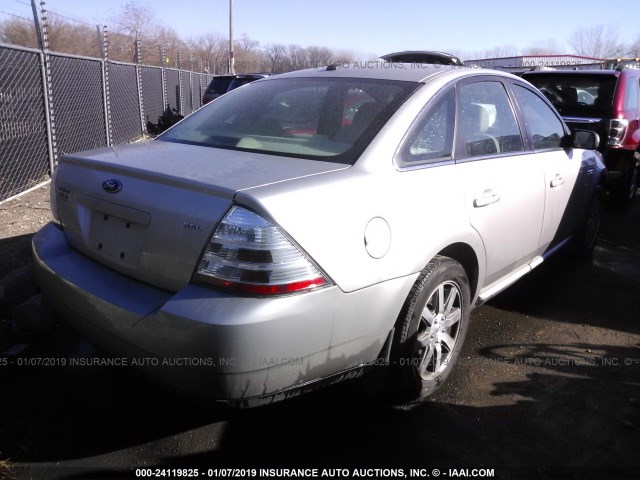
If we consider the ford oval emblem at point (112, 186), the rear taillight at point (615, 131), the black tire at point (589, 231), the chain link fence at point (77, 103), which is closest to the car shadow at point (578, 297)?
the black tire at point (589, 231)

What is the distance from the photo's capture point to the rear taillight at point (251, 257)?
6.74ft

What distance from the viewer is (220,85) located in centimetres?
1371

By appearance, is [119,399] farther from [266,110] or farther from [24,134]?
[24,134]

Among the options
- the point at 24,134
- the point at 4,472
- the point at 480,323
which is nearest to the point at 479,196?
the point at 480,323

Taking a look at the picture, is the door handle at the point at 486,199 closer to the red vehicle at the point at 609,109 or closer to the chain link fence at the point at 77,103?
the red vehicle at the point at 609,109

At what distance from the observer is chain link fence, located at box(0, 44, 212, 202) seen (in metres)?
6.09

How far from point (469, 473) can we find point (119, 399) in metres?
1.76

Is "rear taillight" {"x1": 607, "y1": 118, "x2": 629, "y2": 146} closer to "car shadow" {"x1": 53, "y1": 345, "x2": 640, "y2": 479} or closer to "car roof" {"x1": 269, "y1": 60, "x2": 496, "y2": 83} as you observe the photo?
"car roof" {"x1": 269, "y1": 60, "x2": 496, "y2": 83}

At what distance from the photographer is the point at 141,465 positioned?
241 cm

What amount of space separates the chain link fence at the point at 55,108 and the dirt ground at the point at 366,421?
11.5 feet

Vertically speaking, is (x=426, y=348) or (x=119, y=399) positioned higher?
(x=426, y=348)

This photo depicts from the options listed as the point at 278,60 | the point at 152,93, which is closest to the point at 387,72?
the point at 152,93

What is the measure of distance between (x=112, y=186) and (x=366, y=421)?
1.62 meters

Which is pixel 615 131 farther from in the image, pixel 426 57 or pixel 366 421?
pixel 366 421
